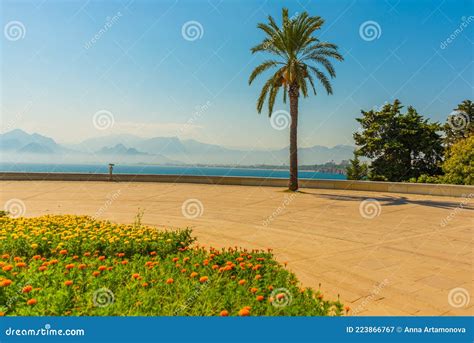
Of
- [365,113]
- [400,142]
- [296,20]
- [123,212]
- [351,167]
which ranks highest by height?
[296,20]

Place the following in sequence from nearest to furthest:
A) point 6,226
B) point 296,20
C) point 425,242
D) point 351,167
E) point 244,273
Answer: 1. point 244,273
2. point 6,226
3. point 425,242
4. point 296,20
5. point 351,167

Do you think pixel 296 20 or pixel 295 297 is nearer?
pixel 295 297

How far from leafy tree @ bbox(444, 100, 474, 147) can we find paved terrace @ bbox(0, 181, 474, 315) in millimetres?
20586

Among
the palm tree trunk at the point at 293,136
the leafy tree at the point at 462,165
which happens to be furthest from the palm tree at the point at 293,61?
the leafy tree at the point at 462,165

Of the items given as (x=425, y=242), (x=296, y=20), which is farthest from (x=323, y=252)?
(x=296, y=20)

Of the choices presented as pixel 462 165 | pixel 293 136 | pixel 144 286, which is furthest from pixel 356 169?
pixel 144 286

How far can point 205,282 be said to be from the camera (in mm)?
3484

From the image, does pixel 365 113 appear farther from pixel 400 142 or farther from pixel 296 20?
pixel 296 20

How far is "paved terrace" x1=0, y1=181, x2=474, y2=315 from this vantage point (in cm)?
426

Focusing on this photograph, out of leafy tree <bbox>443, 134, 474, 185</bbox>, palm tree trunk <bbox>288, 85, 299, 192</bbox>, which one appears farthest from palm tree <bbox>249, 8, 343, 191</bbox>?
leafy tree <bbox>443, 134, 474, 185</bbox>

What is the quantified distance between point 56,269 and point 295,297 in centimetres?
265

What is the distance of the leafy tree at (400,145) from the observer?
97.0 feet

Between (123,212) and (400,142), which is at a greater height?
(400,142)

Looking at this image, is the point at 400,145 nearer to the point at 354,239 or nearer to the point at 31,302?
the point at 354,239
